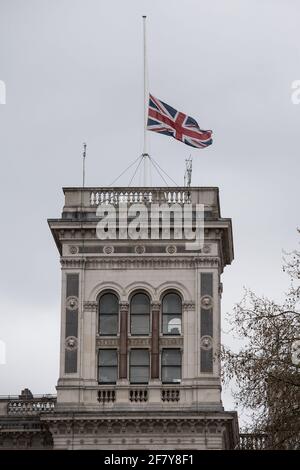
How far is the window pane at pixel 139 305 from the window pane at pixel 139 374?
2.43 metres

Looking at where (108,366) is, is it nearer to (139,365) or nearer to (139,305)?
(139,365)

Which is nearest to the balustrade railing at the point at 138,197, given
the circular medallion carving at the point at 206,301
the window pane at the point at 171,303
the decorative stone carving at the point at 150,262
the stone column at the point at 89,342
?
the decorative stone carving at the point at 150,262

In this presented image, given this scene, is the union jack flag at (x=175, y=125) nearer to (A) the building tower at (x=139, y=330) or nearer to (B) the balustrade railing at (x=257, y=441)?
(A) the building tower at (x=139, y=330)

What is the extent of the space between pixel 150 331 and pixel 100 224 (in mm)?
5177

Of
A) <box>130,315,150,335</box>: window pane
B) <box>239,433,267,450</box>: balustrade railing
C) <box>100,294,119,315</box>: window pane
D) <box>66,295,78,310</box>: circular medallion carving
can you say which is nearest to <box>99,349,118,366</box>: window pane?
<box>130,315,150,335</box>: window pane

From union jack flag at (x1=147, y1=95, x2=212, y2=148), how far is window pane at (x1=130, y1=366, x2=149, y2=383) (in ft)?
32.2

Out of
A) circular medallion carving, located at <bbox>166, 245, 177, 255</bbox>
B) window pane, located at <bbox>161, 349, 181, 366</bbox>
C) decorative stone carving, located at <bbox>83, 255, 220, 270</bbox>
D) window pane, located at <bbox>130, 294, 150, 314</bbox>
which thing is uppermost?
circular medallion carving, located at <bbox>166, 245, 177, 255</bbox>

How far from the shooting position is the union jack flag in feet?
242

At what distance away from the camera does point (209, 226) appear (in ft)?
245

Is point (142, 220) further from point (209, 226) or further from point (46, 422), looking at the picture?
point (46, 422)

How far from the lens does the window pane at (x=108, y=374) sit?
74250 millimetres

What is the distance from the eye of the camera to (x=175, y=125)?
73.9 metres

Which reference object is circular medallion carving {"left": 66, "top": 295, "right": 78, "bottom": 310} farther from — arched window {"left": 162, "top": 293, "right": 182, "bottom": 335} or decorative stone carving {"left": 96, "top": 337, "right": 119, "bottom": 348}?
arched window {"left": 162, "top": 293, "right": 182, "bottom": 335}

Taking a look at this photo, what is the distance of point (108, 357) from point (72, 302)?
9.42ft
